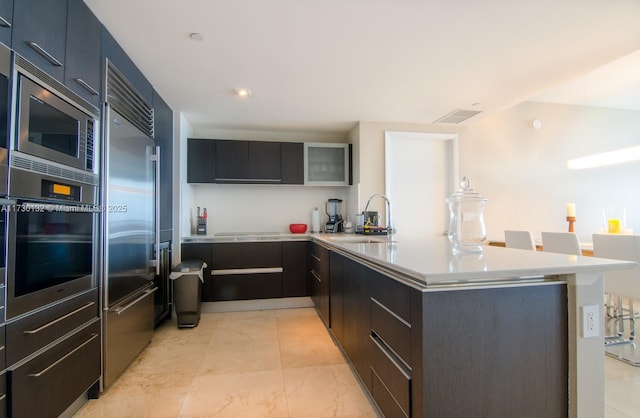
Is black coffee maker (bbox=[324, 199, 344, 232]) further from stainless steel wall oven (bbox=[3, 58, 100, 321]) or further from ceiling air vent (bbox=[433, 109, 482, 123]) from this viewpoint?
stainless steel wall oven (bbox=[3, 58, 100, 321])

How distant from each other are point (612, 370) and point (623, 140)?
4436 millimetres

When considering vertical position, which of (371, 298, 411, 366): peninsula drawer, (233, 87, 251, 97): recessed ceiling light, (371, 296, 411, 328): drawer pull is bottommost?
(371, 298, 411, 366): peninsula drawer

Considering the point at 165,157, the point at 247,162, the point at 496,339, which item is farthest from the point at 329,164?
the point at 496,339

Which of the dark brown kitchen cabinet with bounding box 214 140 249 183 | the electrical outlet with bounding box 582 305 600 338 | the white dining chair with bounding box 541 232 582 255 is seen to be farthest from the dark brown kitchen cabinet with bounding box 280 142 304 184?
the electrical outlet with bounding box 582 305 600 338

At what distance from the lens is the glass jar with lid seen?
1.74 metres

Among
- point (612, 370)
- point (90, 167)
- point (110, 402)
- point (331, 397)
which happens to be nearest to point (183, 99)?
→ point (90, 167)

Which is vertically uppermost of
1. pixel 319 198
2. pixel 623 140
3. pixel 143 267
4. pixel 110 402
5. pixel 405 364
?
pixel 623 140

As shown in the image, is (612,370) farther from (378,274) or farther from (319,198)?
(319,198)

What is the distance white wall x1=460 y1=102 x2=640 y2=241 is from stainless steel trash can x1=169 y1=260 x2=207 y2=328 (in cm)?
372

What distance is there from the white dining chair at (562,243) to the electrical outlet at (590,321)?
6.11 ft

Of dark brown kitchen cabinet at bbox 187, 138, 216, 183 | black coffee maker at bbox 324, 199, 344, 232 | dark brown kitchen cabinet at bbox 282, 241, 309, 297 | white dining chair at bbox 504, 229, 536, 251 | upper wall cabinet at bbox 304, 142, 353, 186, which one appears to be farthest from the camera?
black coffee maker at bbox 324, 199, 344, 232

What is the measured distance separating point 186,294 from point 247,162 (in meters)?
1.76

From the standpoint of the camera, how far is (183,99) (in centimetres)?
319

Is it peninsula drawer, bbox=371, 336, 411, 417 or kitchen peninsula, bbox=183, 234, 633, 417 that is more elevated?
kitchen peninsula, bbox=183, 234, 633, 417
